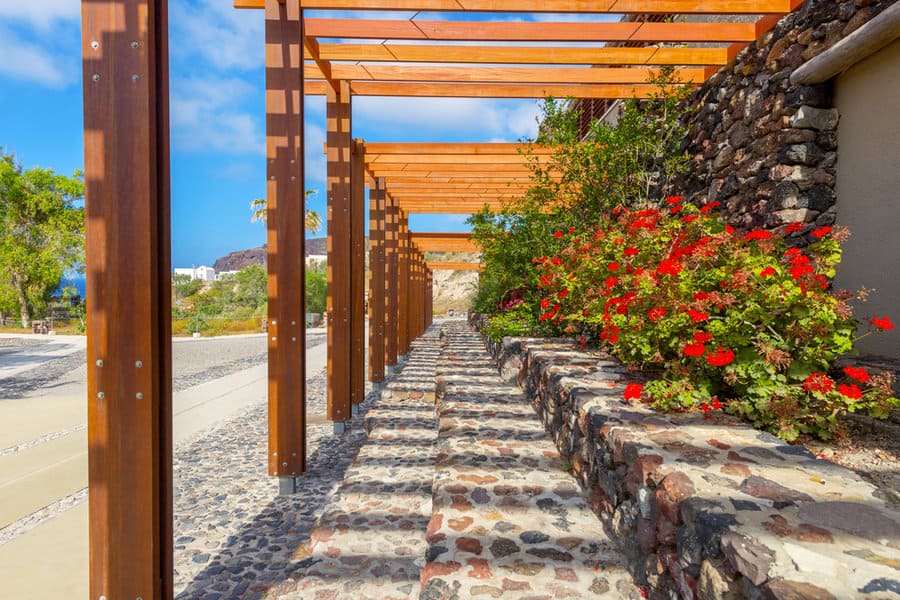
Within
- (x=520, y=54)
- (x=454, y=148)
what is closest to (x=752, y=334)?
(x=520, y=54)

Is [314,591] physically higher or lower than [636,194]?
lower

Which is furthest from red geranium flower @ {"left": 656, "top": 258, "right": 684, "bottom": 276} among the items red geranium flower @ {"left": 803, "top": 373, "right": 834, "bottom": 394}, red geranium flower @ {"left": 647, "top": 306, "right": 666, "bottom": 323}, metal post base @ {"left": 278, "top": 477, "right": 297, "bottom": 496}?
metal post base @ {"left": 278, "top": 477, "right": 297, "bottom": 496}

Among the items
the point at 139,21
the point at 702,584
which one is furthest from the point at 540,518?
the point at 139,21

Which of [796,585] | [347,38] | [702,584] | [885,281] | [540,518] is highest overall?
[347,38]

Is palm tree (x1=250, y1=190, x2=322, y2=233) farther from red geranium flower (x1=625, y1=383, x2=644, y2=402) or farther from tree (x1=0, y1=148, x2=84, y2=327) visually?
red geranium flower (x1=625, y1=383, x2=644, y2=402)

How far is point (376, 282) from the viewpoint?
8.98m

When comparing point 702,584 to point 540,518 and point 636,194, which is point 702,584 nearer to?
point 540,518

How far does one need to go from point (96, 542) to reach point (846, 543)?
2.75m

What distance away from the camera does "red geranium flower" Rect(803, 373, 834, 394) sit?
8.11 ft

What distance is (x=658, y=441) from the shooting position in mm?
2250

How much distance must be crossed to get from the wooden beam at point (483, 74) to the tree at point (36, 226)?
85.4 feet

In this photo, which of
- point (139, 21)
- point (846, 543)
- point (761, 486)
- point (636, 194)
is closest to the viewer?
point (846, 543)

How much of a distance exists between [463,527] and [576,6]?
4.54 m

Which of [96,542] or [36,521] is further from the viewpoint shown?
[36,521]
